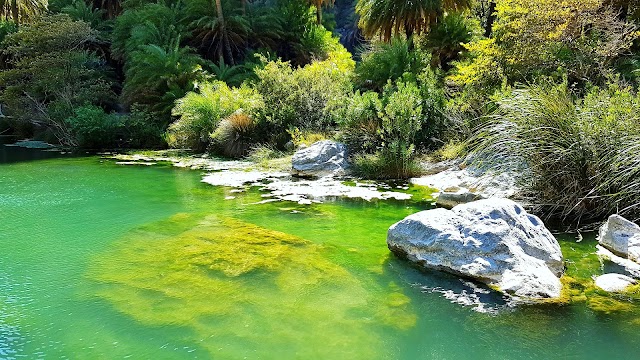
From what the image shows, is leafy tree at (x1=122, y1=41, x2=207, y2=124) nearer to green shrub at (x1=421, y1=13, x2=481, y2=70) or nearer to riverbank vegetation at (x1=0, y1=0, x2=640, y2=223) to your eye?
riverbank vegetation at (x1=0, y1=0, x2=640, y2=223)

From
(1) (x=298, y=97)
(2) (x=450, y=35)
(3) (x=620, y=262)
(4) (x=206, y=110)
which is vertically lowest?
(3) (x=620, y=262)

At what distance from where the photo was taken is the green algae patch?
3895 millimetres

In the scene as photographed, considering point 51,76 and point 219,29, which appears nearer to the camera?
point 51,76

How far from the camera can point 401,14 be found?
14.6 m

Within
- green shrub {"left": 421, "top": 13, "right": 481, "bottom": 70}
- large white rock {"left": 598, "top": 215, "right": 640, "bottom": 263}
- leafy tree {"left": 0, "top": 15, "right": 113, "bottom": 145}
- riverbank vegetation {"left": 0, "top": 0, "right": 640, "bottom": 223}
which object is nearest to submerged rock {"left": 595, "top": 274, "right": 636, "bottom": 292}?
large white rock {"left": 598, "top": 215, "right": 640, "bottom": 263}

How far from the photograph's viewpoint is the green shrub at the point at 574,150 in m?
5.86

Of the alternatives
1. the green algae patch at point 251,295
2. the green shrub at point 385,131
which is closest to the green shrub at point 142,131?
the green shrub at point 385,131

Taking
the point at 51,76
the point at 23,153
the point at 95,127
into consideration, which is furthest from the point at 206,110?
the point at 51,76

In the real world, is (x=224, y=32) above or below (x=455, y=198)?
above

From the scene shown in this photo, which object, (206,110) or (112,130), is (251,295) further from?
(112,130)

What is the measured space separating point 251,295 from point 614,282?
3.34m

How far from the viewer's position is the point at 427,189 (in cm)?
916

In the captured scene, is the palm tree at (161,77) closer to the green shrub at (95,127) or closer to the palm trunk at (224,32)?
the green shrub at (95,127)

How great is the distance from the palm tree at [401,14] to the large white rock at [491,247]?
34.6ft
